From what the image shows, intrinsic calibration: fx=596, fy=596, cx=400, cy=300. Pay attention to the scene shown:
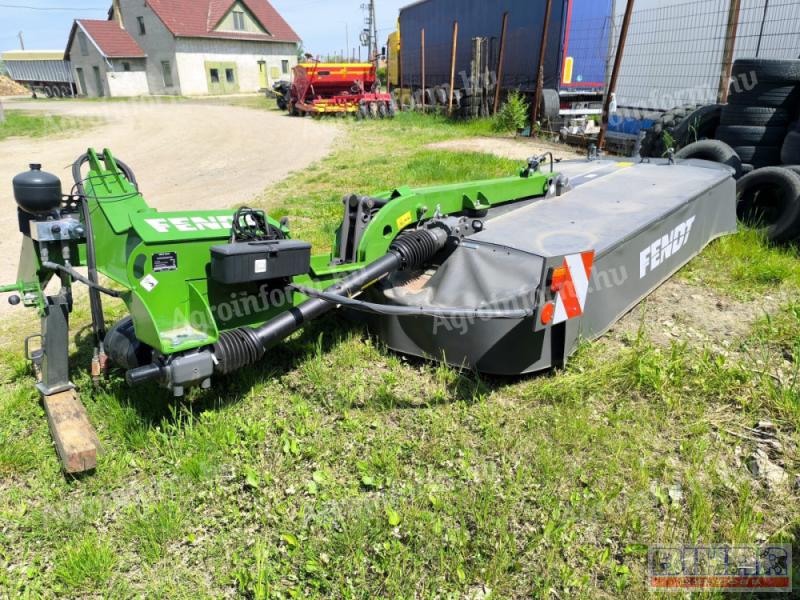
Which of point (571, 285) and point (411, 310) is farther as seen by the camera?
point (571, 285)

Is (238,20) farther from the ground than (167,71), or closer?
farther from the ground

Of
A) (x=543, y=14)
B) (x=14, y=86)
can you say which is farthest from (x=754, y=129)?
(x=14, y=86)

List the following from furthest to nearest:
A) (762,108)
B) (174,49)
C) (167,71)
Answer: (167,71), (174,49), (762,108)

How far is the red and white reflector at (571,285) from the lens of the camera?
10.0 ft

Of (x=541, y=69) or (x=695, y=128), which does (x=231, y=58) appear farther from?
(x=695, y=128)

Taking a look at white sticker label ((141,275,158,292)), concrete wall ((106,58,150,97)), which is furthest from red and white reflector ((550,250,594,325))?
concrete wall ((106,58,150,97))

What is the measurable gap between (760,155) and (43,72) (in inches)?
2041

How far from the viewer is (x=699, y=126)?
7.27m

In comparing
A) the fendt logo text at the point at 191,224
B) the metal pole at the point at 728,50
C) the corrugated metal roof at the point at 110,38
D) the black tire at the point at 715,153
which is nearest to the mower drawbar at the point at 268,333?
the fendt logo text at the point at 191,224

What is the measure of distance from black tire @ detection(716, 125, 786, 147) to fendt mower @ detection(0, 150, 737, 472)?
2.90 m

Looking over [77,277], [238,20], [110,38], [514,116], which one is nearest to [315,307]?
[77,277]

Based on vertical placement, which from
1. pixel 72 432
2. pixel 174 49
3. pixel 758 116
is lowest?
pixel 72 432

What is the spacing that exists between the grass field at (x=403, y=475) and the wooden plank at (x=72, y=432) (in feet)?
0.33

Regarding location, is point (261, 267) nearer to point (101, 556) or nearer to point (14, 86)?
point (101, 556)
